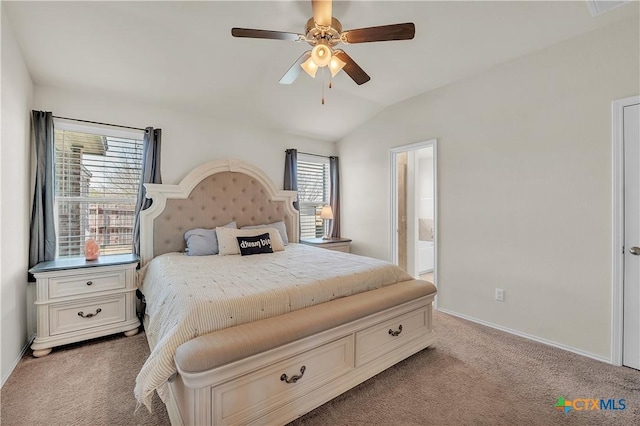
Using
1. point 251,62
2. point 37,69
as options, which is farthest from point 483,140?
point 37,69

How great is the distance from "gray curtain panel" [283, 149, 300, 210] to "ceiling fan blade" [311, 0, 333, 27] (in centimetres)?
258

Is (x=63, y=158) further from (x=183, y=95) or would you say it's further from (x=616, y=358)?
(x=616, y=358)

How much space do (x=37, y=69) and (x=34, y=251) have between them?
65.4 inches

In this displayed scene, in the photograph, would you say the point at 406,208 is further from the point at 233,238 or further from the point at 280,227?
the point at 233,238

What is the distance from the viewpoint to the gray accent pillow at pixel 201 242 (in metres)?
3.12

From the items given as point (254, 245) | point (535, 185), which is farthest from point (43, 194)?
point (535, 185)

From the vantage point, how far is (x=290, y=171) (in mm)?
4332

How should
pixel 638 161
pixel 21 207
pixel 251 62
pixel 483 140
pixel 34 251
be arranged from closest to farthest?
pixel 638 161, pixel 21 207, pixel 34 251, pixel 251 62, pixel 483 140

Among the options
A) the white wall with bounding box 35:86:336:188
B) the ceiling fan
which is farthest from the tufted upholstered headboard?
the ceiling fan

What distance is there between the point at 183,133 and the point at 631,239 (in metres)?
4.51

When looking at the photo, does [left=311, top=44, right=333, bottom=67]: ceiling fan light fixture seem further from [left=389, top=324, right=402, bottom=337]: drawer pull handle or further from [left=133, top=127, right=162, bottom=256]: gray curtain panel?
[left=133, top=127, right=162, bottom=256]: gray curtain panel

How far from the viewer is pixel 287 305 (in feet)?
5.93

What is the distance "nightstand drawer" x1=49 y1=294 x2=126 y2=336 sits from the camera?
8.15 ft

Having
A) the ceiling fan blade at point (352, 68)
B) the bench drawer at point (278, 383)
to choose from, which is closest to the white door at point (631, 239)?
the ceiling fan blade at point (352, 68)
